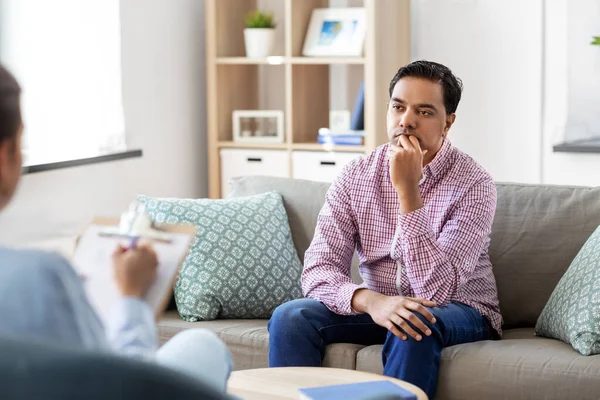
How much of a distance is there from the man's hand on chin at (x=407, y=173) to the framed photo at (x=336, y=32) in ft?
6.55

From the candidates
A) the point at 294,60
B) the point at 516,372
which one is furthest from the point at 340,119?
the point at 516,372

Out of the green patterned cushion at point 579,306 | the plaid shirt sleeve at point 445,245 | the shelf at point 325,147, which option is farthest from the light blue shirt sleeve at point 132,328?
the shelf at point 325,147

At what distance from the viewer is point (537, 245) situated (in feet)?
8.77

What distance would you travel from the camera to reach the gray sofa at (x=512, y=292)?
7.55 ft

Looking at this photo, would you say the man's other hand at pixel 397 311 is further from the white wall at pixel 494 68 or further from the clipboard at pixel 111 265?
the white wall at pixel 494 68

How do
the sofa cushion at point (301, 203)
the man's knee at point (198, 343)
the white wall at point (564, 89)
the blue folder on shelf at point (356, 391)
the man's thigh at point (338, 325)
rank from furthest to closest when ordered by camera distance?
the white wall at point (564, 89) < the sofa cushion at point (301, 203) < the man's thigh at point (338, 325) < the blue folder on shelf at point (356, 391) < the man's knee at point (198, 343)

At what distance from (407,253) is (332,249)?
0.26 m

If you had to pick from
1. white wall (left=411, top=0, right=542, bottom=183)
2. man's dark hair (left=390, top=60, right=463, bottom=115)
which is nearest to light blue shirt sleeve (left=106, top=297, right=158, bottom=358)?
man's dark hair (left=390, top=60, right=463, bottom=115)

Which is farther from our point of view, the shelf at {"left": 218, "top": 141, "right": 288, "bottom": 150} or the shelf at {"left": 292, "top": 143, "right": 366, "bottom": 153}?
the shelf at {"left": 218, "top": 141, "right": 288, "bottom": 150}

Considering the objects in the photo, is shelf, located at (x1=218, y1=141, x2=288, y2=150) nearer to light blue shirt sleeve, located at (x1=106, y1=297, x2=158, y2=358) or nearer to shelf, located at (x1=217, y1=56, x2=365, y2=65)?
shelf, located at (x1=217, y1=56, x2=365, y2=65)

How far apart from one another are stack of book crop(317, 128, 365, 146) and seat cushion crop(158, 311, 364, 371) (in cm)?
175

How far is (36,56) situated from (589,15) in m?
2.37

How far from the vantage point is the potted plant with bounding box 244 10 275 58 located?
4.56m

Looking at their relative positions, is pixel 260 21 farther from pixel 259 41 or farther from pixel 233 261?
pixel 233 261
